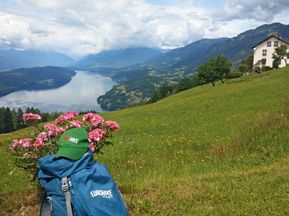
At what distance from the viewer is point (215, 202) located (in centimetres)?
683

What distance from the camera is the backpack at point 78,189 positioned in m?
4.06

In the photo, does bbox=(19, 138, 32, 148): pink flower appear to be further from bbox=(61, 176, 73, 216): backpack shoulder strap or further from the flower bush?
bbox=(61, 176, 73, 216): backpack shoulder strap

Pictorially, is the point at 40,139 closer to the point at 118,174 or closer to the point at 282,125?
the point at 118,174

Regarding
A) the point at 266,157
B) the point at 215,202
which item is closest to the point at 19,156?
the point at 215,202

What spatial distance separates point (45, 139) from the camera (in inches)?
277

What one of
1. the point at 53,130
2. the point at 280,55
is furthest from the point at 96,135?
the point at 280,55

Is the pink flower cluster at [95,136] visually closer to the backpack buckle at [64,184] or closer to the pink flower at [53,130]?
the pink flower at [53,130]

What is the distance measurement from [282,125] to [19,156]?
10109 millimetres

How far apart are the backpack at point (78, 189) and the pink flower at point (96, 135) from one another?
2.63 m

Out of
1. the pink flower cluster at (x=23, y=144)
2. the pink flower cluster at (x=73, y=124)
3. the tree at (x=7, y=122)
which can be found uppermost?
the pink flower cluster at (x=73, y=124)

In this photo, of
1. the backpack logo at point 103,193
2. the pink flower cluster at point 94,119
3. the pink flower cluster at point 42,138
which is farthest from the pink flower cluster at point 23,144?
the backpack logo at point 103,193

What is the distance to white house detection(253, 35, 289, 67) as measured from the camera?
94544 mm

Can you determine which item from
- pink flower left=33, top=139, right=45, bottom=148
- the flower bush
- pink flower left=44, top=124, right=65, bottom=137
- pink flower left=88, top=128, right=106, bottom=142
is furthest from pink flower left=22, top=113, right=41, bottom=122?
pink flower left=88, top=128, right=106, bottom=142

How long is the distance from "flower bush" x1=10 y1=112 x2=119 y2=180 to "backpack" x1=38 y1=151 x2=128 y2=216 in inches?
92.1
